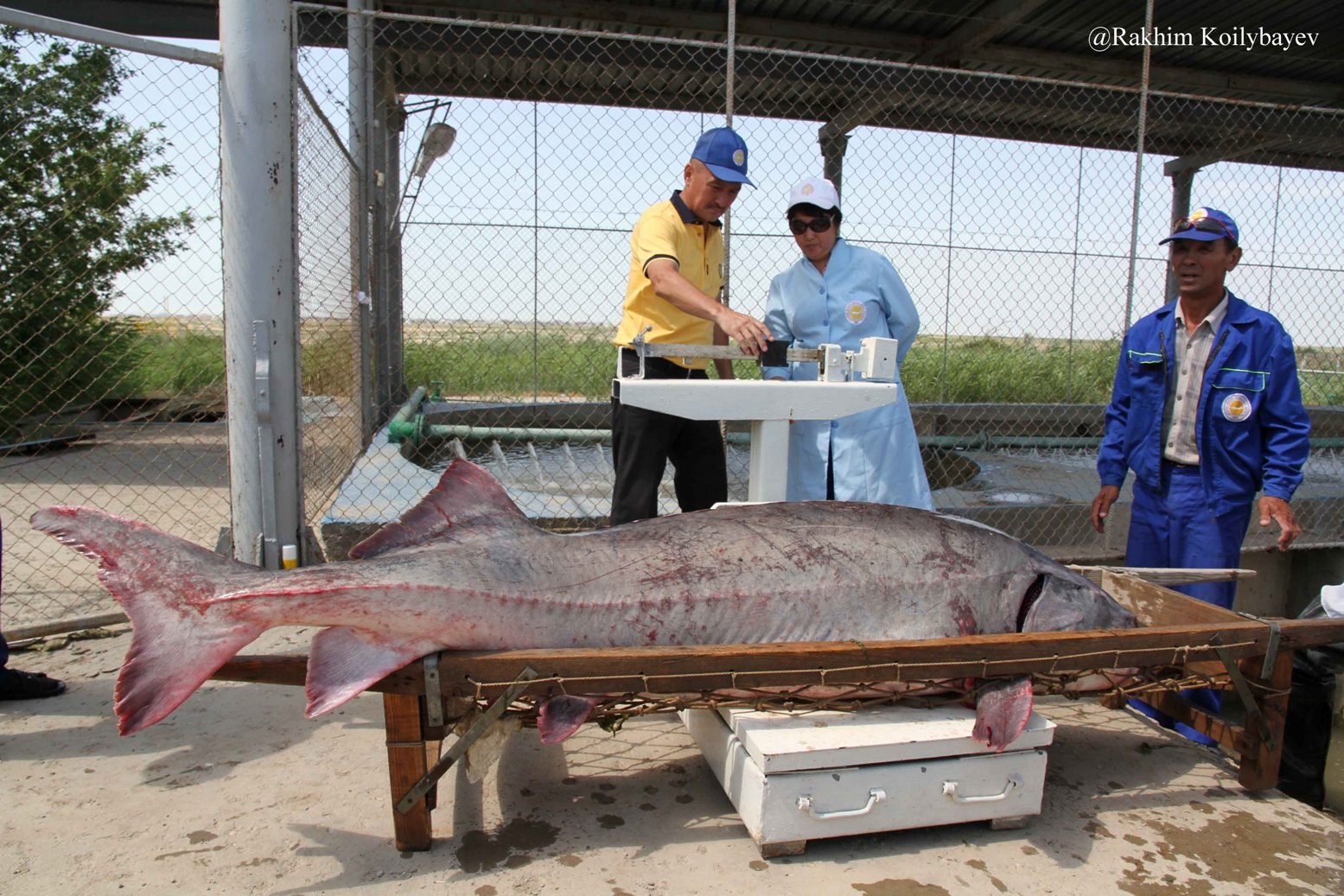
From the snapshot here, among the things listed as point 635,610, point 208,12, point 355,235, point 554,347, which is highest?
point 208,12

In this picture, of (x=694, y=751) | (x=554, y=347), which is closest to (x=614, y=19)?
(x=554, y=347)

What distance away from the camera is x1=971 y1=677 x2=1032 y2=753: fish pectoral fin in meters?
2.48

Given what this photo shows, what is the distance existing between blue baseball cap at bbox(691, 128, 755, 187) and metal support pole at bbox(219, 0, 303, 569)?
→ 1.98 m

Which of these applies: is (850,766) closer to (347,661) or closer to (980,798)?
(980,798)

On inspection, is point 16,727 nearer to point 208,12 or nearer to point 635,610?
point 635,610

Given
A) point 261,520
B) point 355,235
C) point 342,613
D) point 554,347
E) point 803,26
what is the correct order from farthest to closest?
point 554,347 → point 803,26 → point 355,235 → point 261,520 → point 342,613

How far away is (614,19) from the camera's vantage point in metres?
8.91

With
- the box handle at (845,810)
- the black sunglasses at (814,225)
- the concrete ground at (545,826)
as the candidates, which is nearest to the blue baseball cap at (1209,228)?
the black sunglasses at (814,225)

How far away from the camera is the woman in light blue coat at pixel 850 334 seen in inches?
144

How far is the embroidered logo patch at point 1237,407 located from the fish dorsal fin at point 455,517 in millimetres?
2779

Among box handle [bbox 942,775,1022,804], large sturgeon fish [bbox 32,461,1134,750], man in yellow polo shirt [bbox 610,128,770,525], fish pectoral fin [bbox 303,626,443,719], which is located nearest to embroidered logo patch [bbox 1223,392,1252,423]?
large sturgeon fish [bbox 32,461,1134,750]

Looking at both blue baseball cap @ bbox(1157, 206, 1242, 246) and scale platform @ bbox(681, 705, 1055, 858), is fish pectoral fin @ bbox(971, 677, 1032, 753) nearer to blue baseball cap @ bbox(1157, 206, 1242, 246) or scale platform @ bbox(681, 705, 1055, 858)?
scale platform @ bbox(681, 705, 1055, 858)

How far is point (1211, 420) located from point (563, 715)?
285 cm

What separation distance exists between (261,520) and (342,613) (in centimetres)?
Result: 223
